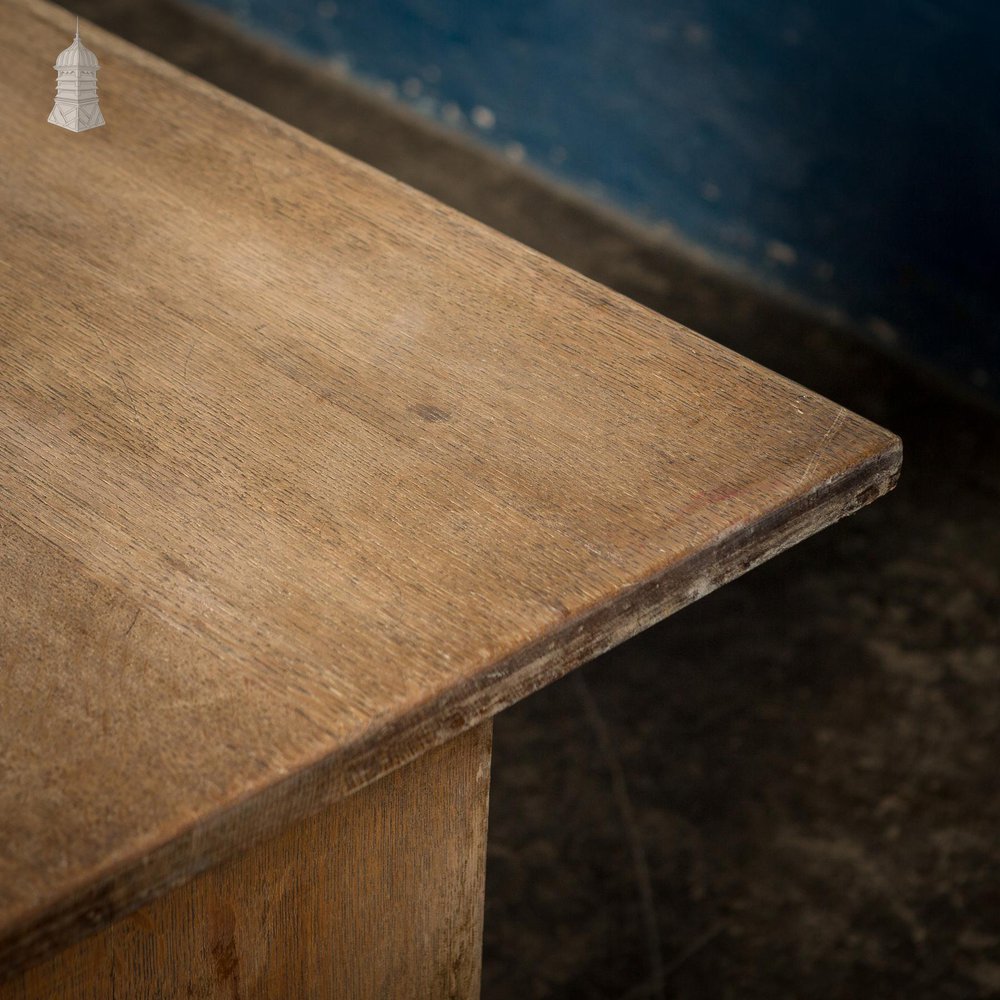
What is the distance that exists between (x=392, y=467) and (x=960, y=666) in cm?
138

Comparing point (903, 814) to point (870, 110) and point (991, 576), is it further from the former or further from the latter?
point (870, 110)

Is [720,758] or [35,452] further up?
[35,452]

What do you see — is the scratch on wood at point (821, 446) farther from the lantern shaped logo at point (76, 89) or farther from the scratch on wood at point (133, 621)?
the lantern shaped logo at point (76, 89)

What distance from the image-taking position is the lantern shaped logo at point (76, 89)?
3.01ft

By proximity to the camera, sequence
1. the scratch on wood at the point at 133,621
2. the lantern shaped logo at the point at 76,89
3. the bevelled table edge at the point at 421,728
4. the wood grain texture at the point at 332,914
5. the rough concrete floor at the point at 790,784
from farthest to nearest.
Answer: the rough concrete floor at the point at 790,784
the lantern shaped logo at the point at 76,89
the wood grain texture at the point at 332,914
the scratch on wood at the point at 133,621
the bevelled table edge at the point at 421,728

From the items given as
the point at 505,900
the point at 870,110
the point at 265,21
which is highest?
the point at 870,110

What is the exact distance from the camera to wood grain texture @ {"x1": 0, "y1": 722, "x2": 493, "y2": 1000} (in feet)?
2.49

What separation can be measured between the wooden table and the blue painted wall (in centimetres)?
168

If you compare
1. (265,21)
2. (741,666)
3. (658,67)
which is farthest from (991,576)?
(265,21)

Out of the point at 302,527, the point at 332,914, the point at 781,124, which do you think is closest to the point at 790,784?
the point at 332,914

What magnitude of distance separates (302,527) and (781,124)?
217cm

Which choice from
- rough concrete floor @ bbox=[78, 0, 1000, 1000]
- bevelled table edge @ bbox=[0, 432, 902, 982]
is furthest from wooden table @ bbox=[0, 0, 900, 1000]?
rough concrete floor @ bbox=[78, 0, 1000, 1000]

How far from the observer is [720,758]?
1.76m

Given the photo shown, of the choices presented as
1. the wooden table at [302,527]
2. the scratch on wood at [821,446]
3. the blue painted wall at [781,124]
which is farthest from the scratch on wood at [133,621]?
the blue painted wall at [781,124]
